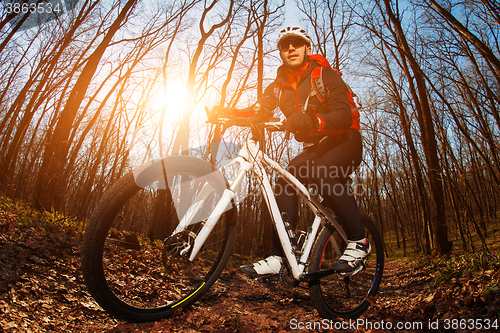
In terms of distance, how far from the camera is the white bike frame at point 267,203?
1804 mm

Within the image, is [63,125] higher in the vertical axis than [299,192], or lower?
higher

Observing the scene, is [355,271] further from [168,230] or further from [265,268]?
[168,230]

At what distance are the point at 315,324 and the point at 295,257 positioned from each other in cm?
52

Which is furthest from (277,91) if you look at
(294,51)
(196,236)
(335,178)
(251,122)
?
(196,236)

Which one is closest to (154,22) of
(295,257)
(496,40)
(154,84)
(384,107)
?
(154,84)

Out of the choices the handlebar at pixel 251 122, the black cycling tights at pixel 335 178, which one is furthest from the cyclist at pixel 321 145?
the handlebar at pixel 251 122

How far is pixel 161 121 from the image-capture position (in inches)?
508

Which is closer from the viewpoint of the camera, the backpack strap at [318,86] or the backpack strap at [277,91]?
the backpack strap at [318,86]

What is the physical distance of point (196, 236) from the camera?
1.75 m

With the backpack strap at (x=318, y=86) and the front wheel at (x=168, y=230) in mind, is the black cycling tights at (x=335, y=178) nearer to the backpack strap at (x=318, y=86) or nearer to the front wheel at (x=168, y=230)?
the backpack strap at (x=318, y=86)

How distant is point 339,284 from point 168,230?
1.77 metres

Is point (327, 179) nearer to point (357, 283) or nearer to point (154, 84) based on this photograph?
point (357, 283)

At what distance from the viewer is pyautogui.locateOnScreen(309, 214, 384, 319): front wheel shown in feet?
6.89

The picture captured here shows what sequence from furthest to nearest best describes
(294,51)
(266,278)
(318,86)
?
(294,51), (318,86), (266,278)
